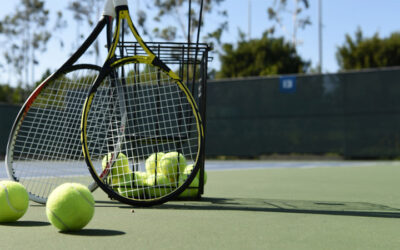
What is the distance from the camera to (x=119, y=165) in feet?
14.5

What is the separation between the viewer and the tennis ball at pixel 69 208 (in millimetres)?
2949

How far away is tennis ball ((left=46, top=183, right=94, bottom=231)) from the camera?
9.68ft

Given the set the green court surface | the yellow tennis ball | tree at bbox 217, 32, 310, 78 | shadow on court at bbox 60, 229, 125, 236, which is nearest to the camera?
the green court surface

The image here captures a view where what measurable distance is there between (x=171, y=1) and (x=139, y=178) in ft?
79.0

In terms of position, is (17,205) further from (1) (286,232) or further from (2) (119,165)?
(1) (286,232)

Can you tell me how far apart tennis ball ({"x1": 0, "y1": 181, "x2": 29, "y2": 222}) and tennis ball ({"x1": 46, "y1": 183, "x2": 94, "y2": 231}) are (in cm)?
43

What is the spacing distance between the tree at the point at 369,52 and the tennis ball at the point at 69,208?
30250 mm

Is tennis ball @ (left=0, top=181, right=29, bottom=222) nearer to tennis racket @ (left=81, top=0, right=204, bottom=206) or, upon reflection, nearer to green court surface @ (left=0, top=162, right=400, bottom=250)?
green court surface @ (left=0, top=162, right=400, bottom=250)

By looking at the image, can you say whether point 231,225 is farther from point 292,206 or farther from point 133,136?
point 133,136

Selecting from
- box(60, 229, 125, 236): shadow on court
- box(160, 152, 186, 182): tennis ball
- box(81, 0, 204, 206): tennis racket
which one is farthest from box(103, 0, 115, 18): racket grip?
box(60, 229, 125, 236): shadow on court

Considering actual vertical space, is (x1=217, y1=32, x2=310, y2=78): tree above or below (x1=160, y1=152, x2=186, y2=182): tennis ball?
above

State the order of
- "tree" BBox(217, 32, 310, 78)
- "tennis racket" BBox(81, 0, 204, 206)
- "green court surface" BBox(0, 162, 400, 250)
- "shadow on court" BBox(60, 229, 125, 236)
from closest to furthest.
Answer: "green court surface" BBox(0, 162, 400, 250)
"shadow on court" BBox(60, 229, 125, 236)
"tennis racket" BBox(81, 0, 204, 206)
"tree" BBox(217, 32, 310, 78)

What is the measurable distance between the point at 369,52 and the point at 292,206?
29670 millimetres

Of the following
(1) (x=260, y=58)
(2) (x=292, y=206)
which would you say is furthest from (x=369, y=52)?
(2) (x=292, y=206)
